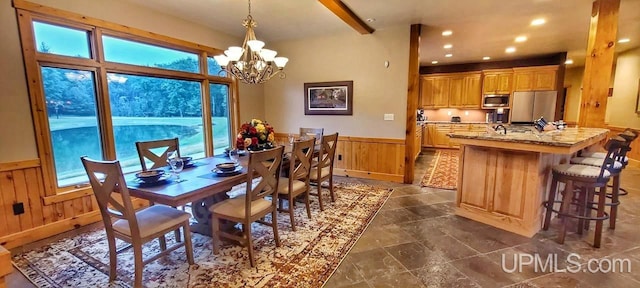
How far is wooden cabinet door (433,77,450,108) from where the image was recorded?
26.5 feet

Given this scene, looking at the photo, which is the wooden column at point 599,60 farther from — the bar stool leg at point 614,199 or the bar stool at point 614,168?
the bar stool leg at point 614,199

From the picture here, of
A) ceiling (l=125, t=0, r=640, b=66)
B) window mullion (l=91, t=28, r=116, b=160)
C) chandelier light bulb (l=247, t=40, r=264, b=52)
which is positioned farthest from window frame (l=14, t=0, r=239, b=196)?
chandelier light bulb (l=247, t=40, r=264, b=52)

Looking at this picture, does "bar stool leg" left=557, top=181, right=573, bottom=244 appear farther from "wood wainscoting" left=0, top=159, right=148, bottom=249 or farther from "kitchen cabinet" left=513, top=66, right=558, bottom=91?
"kitchen cabinet" left=513, top=66, right=558, bottom=91

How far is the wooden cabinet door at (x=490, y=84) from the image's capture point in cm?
736

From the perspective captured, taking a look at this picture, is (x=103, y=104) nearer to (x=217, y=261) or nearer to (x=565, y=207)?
(x=217, y=261)

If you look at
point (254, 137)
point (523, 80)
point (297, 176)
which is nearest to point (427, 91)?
point (523, 80)

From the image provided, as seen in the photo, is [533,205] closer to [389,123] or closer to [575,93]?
[389,123]

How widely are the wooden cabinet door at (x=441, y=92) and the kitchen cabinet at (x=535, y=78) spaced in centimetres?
164

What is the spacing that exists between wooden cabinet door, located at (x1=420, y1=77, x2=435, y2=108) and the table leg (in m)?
7.30

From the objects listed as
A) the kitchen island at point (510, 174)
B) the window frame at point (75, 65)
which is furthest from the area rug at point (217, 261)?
the kitchen island at point (510, 174)

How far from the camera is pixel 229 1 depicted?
339 cm

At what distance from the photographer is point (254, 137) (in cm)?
288

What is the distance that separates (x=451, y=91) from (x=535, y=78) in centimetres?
194

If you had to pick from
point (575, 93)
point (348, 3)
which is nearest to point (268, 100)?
point (348, 3)
